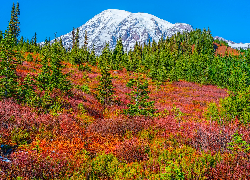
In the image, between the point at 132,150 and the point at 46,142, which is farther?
the point at 46,142

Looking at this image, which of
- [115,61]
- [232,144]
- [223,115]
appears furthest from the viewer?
[115,61]

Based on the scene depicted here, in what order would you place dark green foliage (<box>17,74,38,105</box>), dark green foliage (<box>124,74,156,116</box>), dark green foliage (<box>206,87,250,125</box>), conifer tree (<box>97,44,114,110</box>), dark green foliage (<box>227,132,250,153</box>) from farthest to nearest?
1. conifer tree (<box>97,44,114,110</box>)
2. dark green foliage (<box>124,74,156,116</box>)
3. dark green foliage (<box>17,74,38,105</box>)
4. dark green foliage (<box>206,87,250,125</box>)
5. dark green foliage (<box>227,132,250,153</box>)

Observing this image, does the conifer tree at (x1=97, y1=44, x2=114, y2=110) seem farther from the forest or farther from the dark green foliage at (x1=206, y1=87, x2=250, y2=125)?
the dark green foliage at (x1=206, y1=87, x2=250, y2=125)

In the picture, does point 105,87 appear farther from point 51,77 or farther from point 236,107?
point 236,107

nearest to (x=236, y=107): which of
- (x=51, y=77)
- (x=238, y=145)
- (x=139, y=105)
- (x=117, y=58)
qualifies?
(x=238, y=145)

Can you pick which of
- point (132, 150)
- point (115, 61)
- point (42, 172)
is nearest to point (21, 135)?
point (42, 172)

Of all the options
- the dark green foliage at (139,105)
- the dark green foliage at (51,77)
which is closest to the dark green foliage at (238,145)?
the dark green foliage at (139,105)

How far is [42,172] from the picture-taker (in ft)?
13.2

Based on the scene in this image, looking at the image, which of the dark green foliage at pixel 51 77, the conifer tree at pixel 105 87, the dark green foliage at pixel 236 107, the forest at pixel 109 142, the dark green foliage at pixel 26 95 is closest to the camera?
the forest at pixel 109 142

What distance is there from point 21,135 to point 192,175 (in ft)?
17.6

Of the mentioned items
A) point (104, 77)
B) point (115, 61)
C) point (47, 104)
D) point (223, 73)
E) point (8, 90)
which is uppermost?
Result: point (115, 61)

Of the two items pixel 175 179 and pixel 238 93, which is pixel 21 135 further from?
pixel 238 93

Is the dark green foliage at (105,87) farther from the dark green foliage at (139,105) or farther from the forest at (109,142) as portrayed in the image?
the dark green foliage at (139,105)

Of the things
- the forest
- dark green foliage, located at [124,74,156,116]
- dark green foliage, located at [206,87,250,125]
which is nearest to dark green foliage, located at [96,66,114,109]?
the forest
